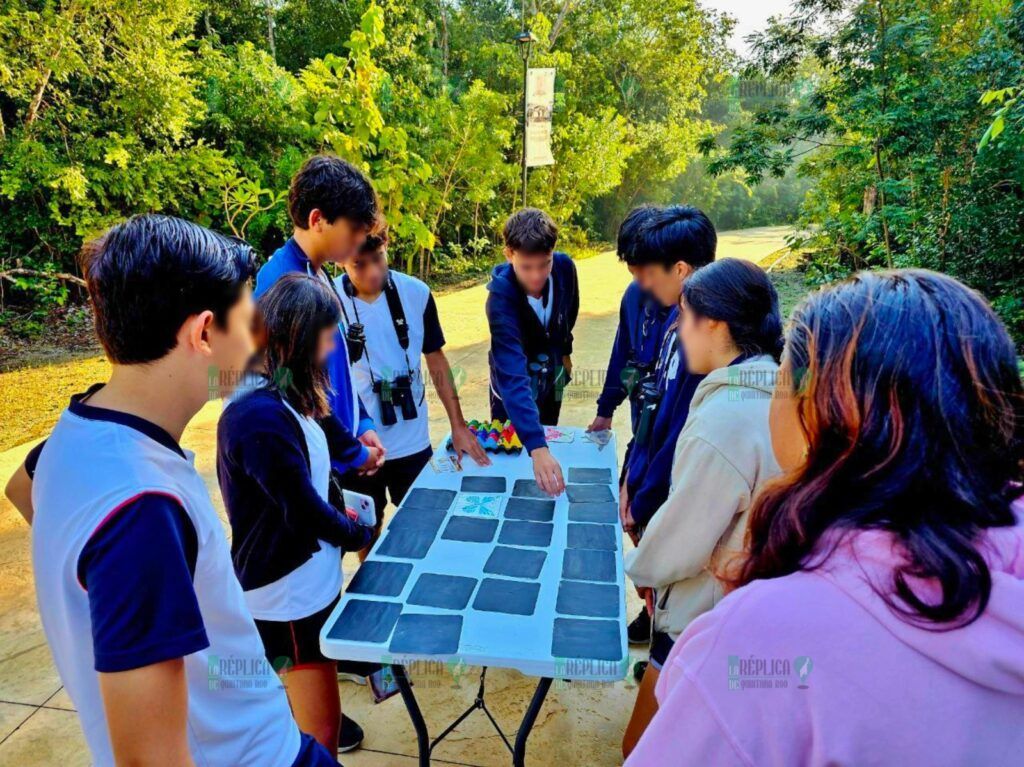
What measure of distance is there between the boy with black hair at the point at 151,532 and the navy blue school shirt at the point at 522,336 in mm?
1395

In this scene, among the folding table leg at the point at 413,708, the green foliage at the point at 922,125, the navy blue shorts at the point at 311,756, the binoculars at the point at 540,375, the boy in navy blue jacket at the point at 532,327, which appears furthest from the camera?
the green foliage at the point at 922,125

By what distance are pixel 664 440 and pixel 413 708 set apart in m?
1.04

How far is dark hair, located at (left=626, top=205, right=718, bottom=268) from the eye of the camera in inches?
85.0

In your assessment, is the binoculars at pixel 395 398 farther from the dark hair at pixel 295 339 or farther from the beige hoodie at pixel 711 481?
the beige hoodie at pixel 711 481

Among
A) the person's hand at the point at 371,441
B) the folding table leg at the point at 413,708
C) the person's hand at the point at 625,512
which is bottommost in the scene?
the folding table leg at the point at 413,708

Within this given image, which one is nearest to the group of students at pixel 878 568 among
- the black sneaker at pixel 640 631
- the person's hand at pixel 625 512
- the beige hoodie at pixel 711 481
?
the beige hoodie at pixel 711 481

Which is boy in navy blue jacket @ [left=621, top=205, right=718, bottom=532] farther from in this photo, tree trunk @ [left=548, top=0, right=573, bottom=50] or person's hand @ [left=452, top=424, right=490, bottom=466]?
tree trunk @ [left=548, top=0, right=573, bottom=50]

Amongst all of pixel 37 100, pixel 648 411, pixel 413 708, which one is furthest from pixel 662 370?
pixel 37 100

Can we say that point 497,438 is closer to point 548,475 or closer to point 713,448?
point 548,475

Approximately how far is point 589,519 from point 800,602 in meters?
1.37

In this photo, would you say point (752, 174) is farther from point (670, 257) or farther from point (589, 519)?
point (589, 519)

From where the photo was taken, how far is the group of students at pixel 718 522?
2.08 ft
